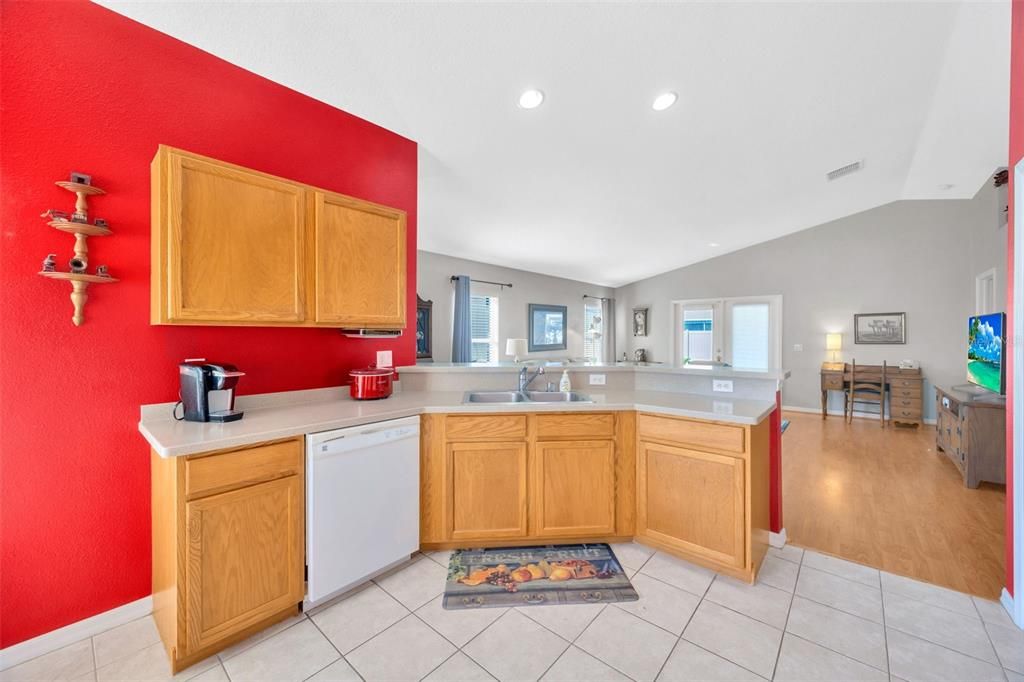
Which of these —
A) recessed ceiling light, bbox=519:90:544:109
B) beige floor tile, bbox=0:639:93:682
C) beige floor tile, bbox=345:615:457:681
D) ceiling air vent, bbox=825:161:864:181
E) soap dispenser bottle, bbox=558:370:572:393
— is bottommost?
beige floor tile, bbox=0:639:93:682

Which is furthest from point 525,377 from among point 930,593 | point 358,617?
point 930,593

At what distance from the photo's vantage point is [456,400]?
2.41 meters

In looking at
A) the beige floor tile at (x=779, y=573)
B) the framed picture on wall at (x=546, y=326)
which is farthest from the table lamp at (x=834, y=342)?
Answer: the beige floor tile at (x=779, y=573)

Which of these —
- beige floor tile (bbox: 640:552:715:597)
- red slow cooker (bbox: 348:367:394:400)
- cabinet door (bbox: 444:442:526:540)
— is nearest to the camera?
beige floor tile (bbox: 640:552:715:597)

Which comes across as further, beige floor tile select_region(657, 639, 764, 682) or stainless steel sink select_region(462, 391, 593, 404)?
stainless steel sink select_region(462, 391, 593, 404)

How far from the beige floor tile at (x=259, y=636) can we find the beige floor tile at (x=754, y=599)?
1.86 m

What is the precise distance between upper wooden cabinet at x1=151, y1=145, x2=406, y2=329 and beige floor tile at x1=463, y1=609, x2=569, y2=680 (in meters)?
1.62

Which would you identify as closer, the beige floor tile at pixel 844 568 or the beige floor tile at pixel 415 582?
the beige floor tile at pixel 415 582

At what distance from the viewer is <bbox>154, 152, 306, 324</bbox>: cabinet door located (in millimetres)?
1632

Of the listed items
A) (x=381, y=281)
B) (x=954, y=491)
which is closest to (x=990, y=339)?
(x=954, y=491)

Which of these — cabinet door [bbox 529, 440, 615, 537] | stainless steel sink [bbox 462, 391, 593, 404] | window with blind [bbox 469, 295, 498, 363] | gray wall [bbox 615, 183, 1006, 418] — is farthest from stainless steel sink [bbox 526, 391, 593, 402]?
gray wall [bbox 615, 183, 1006, 418]

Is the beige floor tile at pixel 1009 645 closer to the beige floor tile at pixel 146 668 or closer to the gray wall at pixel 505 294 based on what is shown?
the beige floor tile at pixel 146 668

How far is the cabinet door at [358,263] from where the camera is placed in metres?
2.08

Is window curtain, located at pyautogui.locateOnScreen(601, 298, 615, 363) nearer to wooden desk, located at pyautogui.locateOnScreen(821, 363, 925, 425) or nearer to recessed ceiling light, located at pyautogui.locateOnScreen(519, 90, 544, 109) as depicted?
wooden desk, located at pyautogui.locateOnScreen(821, 363, 925, 425)
